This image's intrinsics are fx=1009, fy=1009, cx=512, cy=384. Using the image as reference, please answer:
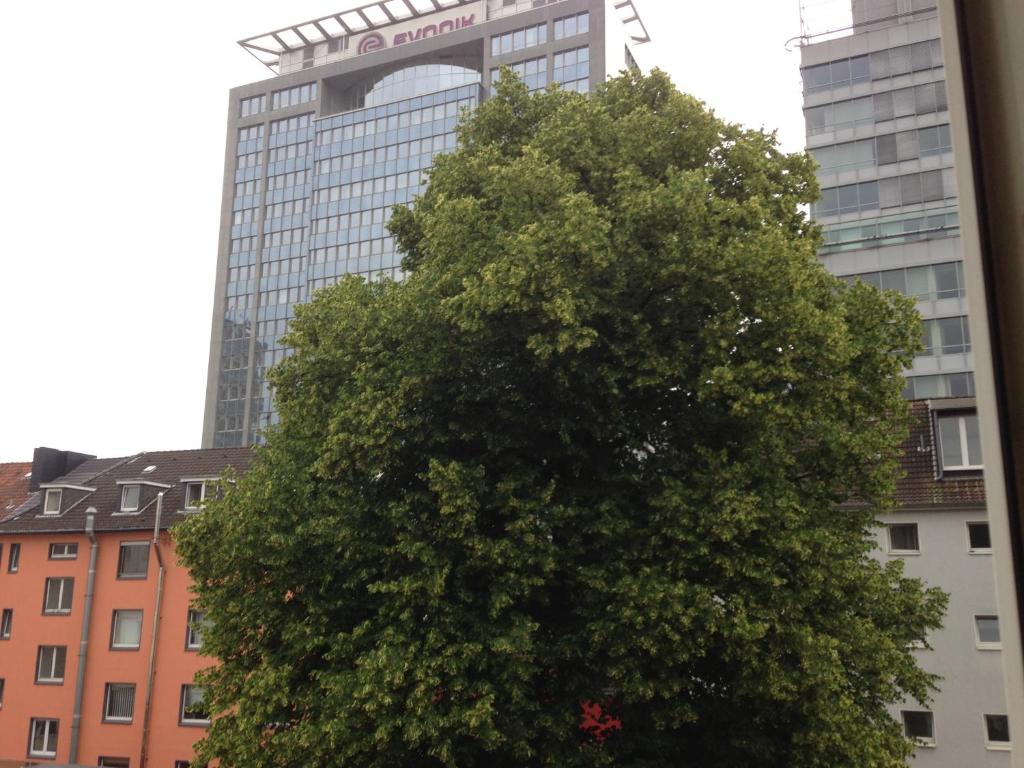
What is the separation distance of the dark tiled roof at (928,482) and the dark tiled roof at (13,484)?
3804cm

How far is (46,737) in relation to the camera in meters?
39.4

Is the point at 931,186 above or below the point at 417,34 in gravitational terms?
below

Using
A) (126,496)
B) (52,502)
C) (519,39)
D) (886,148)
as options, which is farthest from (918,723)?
(519,39)

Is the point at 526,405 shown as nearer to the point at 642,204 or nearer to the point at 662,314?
the point at 662,314

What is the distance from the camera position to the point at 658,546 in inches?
554

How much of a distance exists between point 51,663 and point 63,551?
4.51 metres

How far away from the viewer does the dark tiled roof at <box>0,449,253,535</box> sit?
41.4m

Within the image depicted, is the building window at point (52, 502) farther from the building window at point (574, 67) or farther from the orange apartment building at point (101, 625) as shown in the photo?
the building window at point (574, 67)

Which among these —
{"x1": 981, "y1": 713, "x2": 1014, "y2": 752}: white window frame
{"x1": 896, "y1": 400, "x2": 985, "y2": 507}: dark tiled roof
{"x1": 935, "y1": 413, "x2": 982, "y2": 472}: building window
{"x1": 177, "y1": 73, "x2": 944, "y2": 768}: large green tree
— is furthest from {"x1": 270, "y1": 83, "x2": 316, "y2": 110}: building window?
{"x1": 177, "y1": 73, "x2": 944, "y2": 768}: large green tree

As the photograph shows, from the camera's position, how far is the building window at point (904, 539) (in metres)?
30.4

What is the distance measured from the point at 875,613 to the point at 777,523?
10.1 ft

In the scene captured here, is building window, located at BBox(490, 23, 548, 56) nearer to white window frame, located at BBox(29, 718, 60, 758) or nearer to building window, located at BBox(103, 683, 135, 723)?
building window, located at BBox(103, 683, 135, 723)

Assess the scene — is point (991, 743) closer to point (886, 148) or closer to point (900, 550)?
point (900, 550)

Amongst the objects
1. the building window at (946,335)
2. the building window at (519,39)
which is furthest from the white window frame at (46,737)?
the building window at (519,39)
